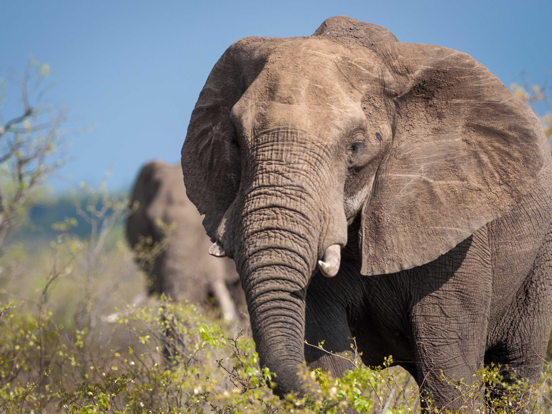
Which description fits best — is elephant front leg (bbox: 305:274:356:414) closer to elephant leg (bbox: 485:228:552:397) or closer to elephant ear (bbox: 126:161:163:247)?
elephant leg (bbox: 485:228:552:397)

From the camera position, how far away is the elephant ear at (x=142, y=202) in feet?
37.6

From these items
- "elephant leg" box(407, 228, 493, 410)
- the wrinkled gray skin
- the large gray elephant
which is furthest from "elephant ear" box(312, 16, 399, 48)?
the wrinkled gray skin

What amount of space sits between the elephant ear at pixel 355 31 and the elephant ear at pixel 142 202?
7.94 meters

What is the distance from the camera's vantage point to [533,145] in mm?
3389

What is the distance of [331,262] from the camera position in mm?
2822

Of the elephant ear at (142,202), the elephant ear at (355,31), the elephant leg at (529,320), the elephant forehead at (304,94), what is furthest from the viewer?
the elephant ear at (142,202)

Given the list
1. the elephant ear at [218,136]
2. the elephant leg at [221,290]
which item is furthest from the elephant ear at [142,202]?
the elephant ear at [218,136]

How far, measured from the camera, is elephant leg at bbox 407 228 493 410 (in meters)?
3.50

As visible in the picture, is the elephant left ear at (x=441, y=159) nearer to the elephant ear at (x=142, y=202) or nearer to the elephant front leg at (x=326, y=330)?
the elephant front leg at (x=326, y=330)

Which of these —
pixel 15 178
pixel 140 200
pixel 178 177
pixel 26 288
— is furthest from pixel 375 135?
pixel 26 288

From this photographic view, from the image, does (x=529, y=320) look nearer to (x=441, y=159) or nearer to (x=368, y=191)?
(x=441, y=159)

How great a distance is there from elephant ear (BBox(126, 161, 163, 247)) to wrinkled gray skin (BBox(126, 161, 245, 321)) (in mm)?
24

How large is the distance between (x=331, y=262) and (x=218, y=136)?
1170 millimetres

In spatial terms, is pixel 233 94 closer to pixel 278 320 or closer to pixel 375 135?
pixel 375 135
